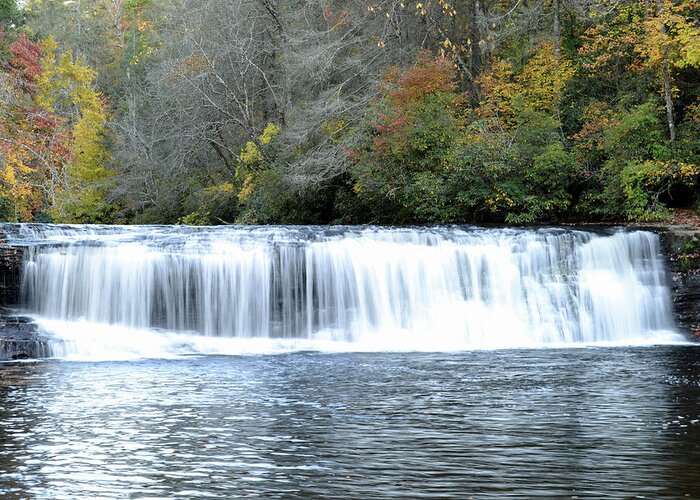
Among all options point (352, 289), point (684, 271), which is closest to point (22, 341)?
point (352, 289)

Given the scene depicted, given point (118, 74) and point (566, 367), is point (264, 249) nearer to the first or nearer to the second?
point (566, 367)

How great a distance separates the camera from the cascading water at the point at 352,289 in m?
17.5

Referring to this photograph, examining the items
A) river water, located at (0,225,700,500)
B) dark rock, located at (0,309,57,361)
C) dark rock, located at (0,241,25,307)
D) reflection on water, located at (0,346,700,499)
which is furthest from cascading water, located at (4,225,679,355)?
reflection on water, located at (0,346,700,499)

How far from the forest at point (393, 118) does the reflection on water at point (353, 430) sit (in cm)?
636

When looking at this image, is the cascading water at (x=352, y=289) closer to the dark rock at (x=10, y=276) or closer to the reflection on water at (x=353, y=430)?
the dark rock at (x=10, y=276)

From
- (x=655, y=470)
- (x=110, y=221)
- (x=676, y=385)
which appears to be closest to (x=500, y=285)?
(x=676, y=385)

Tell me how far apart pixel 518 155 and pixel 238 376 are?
1598 centimetres

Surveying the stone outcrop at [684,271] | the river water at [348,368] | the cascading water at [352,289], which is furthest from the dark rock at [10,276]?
the stone outcrop at [684,271]

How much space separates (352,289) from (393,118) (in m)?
10.2

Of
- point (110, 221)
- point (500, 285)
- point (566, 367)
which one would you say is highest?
point (110, 221)

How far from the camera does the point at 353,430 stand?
8.70 metres

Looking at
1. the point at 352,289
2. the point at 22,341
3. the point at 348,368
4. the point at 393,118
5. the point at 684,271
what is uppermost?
the point at 393,118

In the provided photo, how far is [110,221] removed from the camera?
48250 mm

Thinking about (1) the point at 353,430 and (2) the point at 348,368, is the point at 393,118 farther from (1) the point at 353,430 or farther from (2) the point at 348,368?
(1) the point at 353,430
